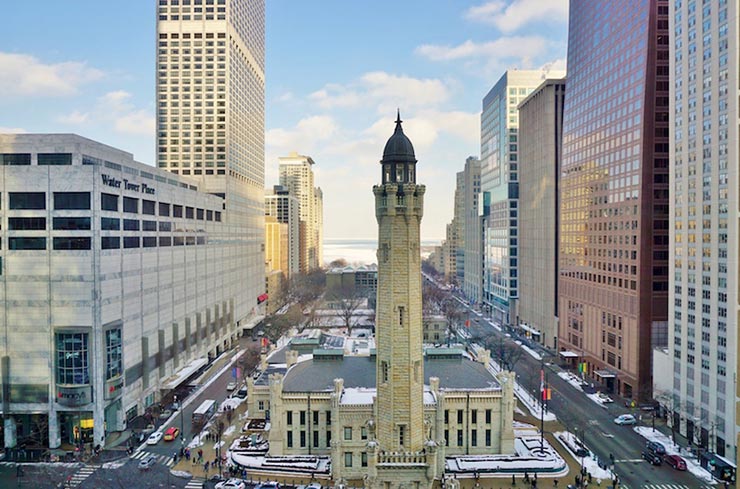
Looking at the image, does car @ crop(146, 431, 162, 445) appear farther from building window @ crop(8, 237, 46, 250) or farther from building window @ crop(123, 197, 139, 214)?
building window @ crop(123, 197, 139, 214)

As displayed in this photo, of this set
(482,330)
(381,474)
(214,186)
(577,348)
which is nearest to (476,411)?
(381,474)

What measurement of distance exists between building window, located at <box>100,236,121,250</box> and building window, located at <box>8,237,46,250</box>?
21.7ft

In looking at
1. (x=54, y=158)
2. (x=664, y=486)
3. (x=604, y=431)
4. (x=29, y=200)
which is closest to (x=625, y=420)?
(x=604, y=431)

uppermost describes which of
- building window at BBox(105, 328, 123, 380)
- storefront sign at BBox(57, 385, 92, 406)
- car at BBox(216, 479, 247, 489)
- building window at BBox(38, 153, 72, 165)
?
building window at BBox(38, 153, 72, 165)

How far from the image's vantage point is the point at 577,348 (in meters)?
102

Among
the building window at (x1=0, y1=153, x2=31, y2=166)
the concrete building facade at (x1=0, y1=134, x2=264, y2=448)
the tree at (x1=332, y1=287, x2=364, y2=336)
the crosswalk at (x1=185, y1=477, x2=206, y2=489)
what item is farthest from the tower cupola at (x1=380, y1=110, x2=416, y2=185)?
the tree at (x1=332, y1=287, x2=364, y2=336)

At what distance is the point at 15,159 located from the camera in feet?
218

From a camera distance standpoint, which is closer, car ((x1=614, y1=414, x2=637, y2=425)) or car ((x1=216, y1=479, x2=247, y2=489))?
car ((x1=216, y1=479, x2=247, y2=489))

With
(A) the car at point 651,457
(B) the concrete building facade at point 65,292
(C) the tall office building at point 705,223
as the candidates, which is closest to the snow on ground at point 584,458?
(A) the car at point 651,457

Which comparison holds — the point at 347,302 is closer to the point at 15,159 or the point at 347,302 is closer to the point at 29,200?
the point at 15,159

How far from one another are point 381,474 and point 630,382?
193 ft

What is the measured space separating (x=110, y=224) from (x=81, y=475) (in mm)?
29924

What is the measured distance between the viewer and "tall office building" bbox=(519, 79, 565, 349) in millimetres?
121062

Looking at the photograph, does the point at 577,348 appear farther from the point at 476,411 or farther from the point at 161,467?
the point at 161,467
